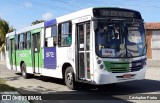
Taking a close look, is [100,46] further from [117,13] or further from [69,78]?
[69,78]

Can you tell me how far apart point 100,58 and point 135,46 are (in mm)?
1651

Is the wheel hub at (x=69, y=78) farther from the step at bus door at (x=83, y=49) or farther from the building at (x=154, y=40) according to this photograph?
the building at (x=154, y=40)

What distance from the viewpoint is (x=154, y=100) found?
10703 millimetres

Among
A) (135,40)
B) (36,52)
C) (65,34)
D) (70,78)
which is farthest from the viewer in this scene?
(36,52)

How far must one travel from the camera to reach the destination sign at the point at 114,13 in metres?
12.4

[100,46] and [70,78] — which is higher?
[100,46]

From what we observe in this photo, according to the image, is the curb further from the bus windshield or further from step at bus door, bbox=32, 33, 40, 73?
step at bus door, bbox=32, 33, 40, 73

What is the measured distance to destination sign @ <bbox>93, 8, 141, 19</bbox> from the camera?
12.4 metres

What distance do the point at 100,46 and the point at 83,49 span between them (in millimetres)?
992

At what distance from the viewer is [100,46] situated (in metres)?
12.1

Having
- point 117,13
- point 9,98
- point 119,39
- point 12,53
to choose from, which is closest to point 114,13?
point 117,13

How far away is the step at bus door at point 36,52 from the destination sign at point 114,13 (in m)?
6.16

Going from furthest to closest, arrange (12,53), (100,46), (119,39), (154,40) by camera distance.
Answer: (154,40) < (12,53) < (119,39) < (100,46)

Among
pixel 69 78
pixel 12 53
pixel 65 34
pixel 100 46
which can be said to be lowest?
pixel 69 78
